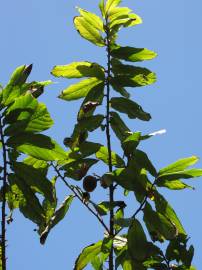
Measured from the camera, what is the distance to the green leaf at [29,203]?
11.9 ft

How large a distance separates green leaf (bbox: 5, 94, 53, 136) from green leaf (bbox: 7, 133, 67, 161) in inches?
1.8

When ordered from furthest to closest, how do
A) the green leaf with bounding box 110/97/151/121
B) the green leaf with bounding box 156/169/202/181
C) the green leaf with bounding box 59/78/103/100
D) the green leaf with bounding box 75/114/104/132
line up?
the green leaf with bounding box 59/78/103/100, the green leaf with bounding box 110/97/151/121, the green leaf with bounding box 75/114/104/132, the green leaf with bounding box 156/169/202/181

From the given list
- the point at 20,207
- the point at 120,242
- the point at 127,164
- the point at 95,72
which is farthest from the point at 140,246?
the point at 95,72

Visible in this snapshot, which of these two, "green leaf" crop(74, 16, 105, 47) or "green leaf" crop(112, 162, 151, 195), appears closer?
"green leaf" crop(112, 162, 151, 195)

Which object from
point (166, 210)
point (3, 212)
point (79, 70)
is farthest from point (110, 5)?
point (3, 212)

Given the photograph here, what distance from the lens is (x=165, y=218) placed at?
12.1ft

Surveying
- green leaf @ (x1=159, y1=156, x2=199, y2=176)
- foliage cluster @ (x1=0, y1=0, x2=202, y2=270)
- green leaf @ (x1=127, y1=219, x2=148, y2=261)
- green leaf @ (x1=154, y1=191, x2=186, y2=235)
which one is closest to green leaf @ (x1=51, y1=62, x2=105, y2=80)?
foliage cluster @ (x1=0, y1=0, x2=202, y2=270)

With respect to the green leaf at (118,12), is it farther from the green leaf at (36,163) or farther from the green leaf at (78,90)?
the green leaf at (36,163)

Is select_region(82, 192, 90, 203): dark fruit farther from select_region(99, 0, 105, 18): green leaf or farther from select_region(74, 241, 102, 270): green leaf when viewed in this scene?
select_region(99, 0, 105, 18): green leaf

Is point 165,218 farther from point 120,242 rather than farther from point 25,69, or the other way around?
point 25,69

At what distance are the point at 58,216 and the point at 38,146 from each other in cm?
57

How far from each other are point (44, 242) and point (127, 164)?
2.56 feet

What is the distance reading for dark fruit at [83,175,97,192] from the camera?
3.79 metres

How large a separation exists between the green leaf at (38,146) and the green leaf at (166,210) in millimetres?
701
